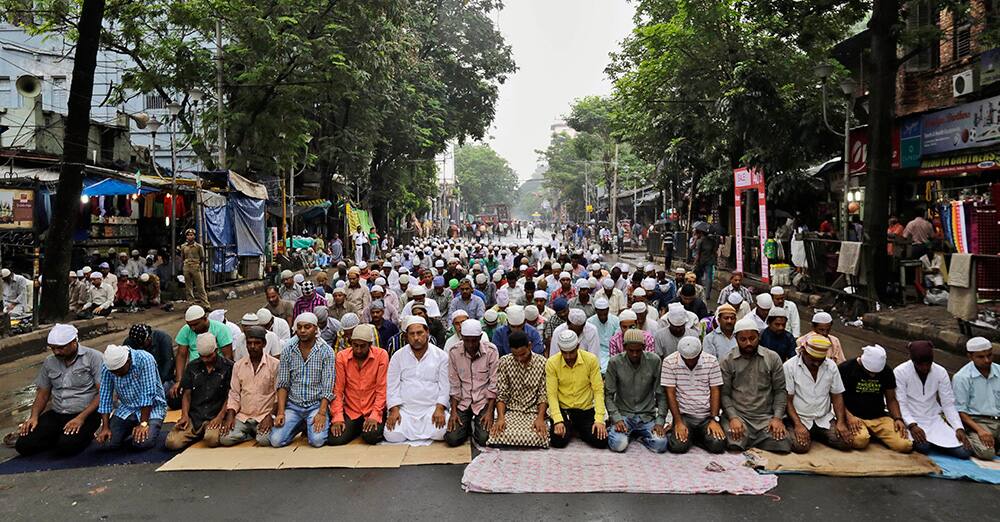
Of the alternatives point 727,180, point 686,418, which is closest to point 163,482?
point 686,418

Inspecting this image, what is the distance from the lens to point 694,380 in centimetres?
625

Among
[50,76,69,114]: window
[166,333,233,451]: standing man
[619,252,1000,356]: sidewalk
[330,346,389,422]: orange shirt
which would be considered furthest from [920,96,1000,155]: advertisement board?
[50,76,69,114]: window

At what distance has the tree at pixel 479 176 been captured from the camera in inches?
4160

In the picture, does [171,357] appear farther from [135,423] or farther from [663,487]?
[663,487]

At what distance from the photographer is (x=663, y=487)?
524 cm

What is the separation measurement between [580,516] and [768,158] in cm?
1597

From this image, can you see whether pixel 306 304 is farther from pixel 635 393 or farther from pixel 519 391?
pixel 635 393

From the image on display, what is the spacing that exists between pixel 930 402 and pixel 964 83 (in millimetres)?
10838

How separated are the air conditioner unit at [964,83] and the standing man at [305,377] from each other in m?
13.8

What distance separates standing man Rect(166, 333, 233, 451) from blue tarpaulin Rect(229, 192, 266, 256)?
12.6 meters

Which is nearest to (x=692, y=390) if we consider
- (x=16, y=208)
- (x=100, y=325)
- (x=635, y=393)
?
(x=635, y=393)

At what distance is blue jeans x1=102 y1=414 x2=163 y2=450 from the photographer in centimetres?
627

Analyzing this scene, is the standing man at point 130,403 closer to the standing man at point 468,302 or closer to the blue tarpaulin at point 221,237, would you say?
the standing man at point 468,302

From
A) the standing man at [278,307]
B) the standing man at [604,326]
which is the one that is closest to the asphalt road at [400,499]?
the standing man at [604,326]
